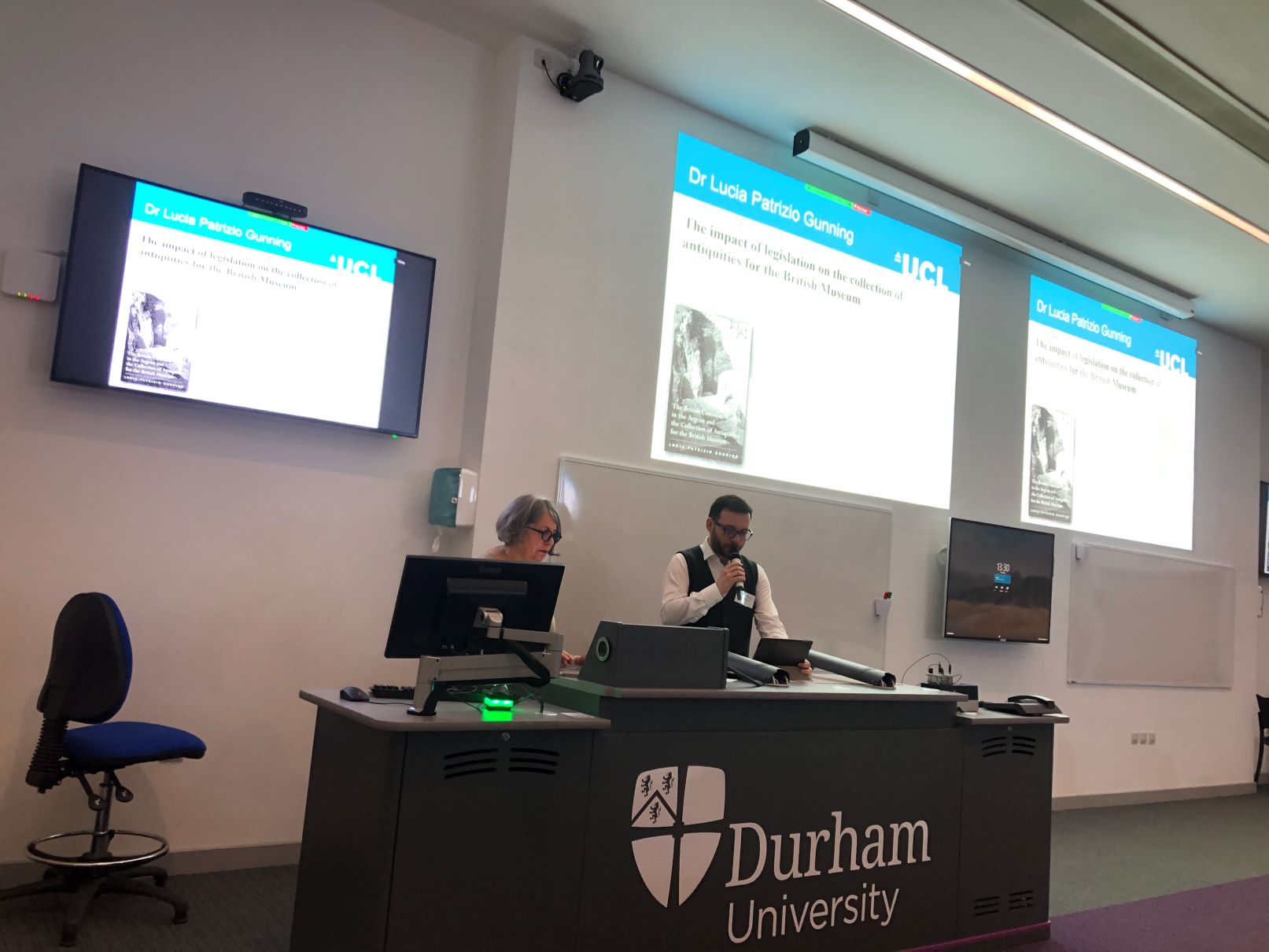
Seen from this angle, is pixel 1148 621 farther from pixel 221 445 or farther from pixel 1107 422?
pixel 221 445

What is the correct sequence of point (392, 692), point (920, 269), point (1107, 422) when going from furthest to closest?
point (1107, 422) < point (920, 269) < point (392, 692)

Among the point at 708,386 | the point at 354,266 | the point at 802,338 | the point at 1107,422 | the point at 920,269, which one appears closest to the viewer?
the point at 354,266

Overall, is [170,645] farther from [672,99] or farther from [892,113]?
[892,113]

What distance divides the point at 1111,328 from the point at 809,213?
3.00 metres

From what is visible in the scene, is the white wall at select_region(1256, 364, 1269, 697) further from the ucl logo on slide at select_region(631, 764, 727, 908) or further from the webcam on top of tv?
the webcam on top of tv

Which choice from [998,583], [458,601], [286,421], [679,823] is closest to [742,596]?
[679,823]

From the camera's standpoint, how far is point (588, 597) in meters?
4.25

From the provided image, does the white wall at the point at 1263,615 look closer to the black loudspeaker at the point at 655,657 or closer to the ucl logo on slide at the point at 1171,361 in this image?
the ucl logo on slide at the point at 1171,361

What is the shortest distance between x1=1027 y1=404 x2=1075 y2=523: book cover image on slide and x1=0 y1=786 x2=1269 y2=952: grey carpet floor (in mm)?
1982

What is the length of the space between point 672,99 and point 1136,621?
194 inches

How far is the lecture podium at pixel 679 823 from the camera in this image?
2.27 meters

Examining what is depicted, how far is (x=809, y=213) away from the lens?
520cm

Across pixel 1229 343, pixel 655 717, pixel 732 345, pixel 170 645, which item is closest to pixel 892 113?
pixel 732 345

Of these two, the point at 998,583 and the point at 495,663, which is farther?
the point at 998,583
